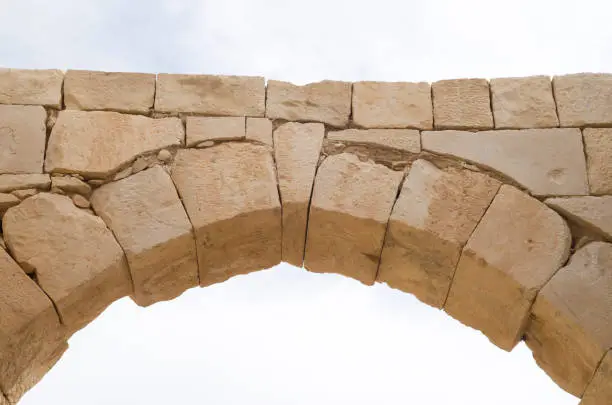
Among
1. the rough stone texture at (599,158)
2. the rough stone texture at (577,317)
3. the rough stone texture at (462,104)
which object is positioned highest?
the rough stone texture at (462,104)

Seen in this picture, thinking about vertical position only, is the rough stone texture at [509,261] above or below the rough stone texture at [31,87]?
below

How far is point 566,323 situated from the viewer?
4164 millimetres

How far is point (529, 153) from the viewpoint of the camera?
4.70 meters

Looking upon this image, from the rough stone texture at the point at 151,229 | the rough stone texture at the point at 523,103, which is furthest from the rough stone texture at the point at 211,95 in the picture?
the rough stone texture at the point at 523,103

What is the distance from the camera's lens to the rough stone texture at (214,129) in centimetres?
474

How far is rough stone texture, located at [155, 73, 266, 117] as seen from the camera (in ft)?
15.9

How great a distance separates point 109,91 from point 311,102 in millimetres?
1284

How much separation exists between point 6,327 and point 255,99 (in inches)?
79.6

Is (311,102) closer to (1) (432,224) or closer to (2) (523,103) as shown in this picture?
(1) (432,224)

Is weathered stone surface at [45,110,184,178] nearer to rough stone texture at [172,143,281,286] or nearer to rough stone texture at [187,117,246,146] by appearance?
rough stone texture at [187,117,246,146]

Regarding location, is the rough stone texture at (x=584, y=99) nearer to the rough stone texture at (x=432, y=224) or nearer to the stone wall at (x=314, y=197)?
the stone wall at (x=314, y=197)

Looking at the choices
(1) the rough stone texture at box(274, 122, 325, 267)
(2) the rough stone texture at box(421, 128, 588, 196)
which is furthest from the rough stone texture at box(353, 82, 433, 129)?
(1) the rough stone texture at box(274, 122, 325, 267)

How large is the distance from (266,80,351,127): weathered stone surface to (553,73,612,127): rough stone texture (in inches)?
53.6

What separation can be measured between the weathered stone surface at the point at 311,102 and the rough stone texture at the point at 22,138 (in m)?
1.40
